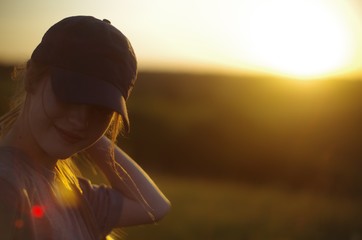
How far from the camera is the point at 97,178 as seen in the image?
9.99 meters

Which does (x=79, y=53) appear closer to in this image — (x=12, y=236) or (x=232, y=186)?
(x=12, y=236)

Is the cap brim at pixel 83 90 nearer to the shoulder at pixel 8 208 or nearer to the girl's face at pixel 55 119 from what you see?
the girl's face at pixel 55 119

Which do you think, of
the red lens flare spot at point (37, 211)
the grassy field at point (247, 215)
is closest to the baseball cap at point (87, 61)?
the red lens flare spot at point (37, 211)

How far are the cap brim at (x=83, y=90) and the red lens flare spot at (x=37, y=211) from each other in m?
0.33

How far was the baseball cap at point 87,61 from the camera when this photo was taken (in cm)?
201

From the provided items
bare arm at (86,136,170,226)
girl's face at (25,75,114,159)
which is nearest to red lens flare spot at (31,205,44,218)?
girl's face at (25,75,114,159)

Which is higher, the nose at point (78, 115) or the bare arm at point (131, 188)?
the nose at point (78, 115)

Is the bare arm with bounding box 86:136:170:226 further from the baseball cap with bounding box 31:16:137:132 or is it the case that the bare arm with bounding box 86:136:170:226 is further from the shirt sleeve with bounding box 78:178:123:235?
the baseball cap with bounding box 31:16:137:132

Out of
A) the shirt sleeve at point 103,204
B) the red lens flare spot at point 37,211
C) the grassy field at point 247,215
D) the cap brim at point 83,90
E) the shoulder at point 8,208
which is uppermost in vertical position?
the cap brim at point 83,90

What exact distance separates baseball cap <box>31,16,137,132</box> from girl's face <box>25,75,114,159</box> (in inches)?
2.2

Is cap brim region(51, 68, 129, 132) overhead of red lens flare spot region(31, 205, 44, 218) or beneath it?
overhead

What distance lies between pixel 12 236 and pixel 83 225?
0.51 metres

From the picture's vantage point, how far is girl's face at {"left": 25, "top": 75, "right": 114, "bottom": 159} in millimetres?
2051

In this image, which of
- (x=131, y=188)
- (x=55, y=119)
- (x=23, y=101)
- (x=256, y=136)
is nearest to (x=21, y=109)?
(x=23, y=101)
